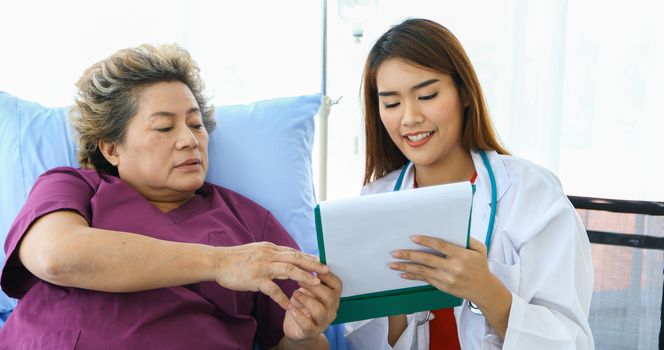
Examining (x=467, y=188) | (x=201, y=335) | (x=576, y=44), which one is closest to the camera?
(x=467, y=188)

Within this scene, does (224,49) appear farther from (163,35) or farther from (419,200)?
(419,200)

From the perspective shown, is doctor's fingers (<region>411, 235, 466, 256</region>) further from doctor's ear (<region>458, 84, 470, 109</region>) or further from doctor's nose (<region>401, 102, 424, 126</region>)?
doctor's ear (<region>458, 84, 470, 109</region>)

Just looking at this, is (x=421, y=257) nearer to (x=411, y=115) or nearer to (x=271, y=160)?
(x=411, y=115)

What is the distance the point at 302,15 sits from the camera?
2.60 meters

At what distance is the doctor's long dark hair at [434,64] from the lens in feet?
4.49

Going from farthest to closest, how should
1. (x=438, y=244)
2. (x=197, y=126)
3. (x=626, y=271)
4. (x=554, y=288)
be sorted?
1. (x=626, y=271)
2. (x=197, y=126)
3. (x=554, y=288)
4. (x=438, y=244)

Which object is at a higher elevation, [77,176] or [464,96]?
[464,96]

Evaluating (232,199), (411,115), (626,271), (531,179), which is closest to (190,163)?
(232,199)

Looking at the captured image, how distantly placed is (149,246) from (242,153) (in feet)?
1.93

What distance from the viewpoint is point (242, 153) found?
5.60 ft

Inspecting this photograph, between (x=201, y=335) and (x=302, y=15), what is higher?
(x=302, y=15)

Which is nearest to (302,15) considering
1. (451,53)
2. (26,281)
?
(451,53)

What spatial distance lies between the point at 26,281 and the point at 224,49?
1.46m

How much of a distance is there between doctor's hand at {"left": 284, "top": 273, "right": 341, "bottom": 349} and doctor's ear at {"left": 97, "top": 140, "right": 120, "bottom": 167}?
0.61 metres
